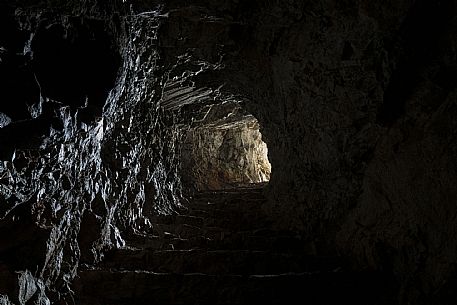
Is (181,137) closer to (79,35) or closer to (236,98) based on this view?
(236,98)

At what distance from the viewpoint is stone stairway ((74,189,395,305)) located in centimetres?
198

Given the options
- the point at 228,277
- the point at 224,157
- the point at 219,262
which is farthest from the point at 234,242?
the point at 224,157

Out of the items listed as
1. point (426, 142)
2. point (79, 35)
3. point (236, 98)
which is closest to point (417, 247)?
point (426, 142)

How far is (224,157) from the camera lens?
30.0 ft

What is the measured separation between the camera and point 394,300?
1862 millimetres

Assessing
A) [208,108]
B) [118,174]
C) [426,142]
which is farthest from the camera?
[208,108]

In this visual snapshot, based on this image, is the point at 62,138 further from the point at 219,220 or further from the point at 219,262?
the point at 219,220

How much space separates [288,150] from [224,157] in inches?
211

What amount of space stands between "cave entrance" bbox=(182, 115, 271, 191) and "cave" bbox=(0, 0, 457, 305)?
393cm

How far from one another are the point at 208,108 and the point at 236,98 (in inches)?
27.2

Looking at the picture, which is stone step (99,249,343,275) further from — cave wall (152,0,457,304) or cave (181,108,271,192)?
cave (181,108,271,192)

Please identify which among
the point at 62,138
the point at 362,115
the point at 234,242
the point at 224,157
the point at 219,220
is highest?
the point at 224,157

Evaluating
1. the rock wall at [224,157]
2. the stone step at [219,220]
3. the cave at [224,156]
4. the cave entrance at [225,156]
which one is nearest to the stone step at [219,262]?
the stone step at [219,220]

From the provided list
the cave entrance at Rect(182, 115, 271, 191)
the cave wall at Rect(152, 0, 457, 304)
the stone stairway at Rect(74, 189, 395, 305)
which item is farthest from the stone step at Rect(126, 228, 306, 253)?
the cave entrance at Rect(182, 115, 271, 191)
